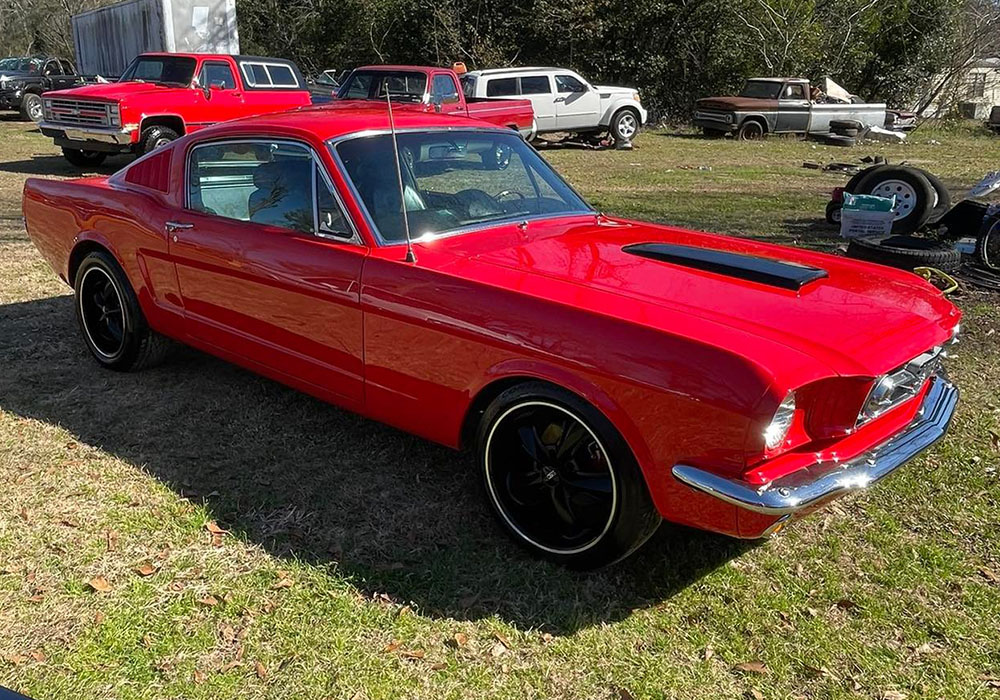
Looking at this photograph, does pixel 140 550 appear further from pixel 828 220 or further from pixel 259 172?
pixel 828 220

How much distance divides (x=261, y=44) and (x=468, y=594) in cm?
3039

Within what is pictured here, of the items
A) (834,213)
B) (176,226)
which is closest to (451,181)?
(176,226)

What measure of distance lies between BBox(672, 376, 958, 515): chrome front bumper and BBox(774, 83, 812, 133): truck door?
18.3 m

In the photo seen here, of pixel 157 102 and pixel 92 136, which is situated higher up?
pixel 157 102

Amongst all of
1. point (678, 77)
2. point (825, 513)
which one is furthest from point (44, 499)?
point (678, 77)

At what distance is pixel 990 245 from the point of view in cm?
685

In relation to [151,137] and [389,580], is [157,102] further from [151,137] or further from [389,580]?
[389,580]

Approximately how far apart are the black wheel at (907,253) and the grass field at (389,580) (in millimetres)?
2044

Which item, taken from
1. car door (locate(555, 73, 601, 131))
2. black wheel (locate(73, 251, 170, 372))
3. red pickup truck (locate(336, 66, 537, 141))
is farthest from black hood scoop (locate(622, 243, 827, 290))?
car door (locate(555, 73, 601, 131))

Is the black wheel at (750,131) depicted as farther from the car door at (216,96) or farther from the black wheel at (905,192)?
the black wheel at (905,192)

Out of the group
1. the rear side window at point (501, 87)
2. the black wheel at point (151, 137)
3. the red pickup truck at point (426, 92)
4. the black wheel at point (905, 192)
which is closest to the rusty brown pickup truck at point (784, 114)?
the rear side window at point (501, 87)

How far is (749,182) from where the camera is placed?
12.6 m

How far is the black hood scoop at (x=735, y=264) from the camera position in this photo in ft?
10.5

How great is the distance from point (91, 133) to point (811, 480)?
12.2 metres
